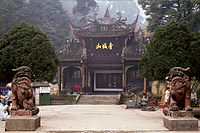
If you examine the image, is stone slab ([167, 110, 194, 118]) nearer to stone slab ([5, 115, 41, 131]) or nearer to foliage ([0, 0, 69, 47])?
stone slab ([5, 115, 41, 131])

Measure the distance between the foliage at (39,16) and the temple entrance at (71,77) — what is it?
17.7m

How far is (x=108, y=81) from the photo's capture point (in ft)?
93.9

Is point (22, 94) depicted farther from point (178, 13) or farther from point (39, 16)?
point (39, 16)

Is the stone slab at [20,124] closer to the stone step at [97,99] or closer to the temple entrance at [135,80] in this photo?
the stone step at [97,99]

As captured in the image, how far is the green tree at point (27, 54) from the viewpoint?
32.4 feet

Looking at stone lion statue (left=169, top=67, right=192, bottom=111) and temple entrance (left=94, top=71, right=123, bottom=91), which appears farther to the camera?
temple entrance (left=94, top=71, right=123, bottom=91)

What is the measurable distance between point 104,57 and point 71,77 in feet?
17.2

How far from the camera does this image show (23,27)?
428 inches

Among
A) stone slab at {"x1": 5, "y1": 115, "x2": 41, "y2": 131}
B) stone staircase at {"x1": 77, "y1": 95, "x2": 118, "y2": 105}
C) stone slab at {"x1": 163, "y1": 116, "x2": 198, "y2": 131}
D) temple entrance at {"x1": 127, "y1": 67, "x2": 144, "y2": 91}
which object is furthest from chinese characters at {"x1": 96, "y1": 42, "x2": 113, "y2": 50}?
stone slab at {"x1": 5, "y1": 115, "x2": 41, "y2": 131}

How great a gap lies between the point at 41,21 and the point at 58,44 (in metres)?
7.71

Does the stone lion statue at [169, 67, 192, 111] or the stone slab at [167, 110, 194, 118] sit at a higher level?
the stone lion statue at [169, 67, 192, 111]

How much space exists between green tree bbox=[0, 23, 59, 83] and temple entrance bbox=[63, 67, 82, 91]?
59.4ft

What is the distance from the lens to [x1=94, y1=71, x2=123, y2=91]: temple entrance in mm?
28344

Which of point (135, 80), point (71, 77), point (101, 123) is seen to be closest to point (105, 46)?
point (135, 80)
